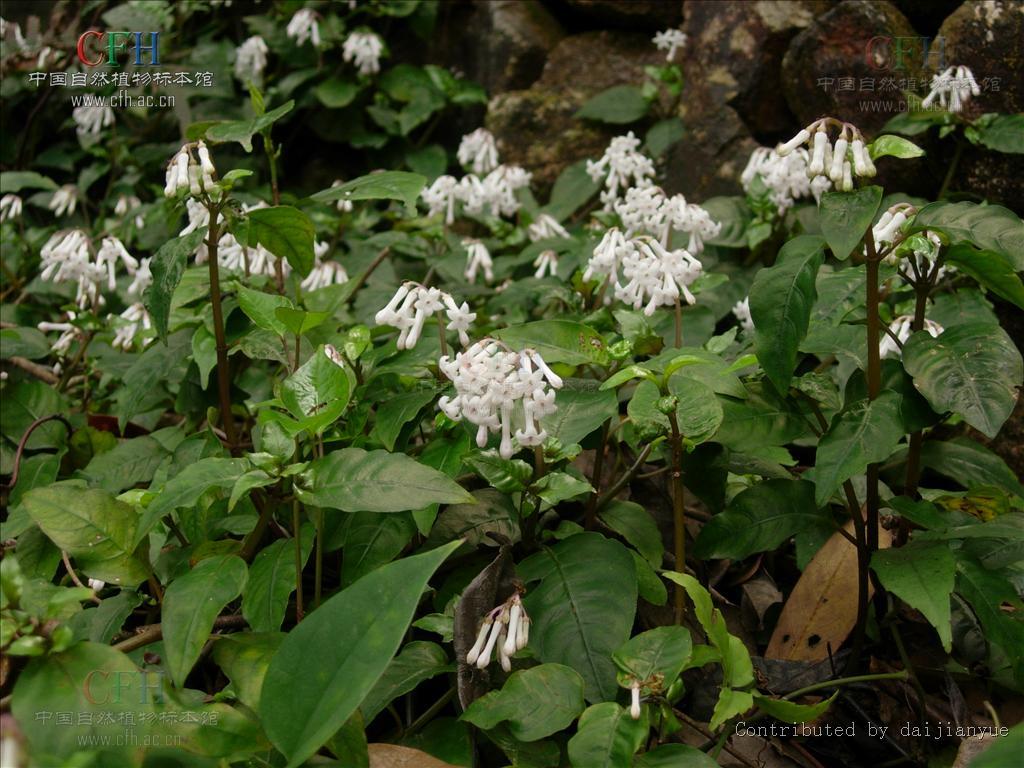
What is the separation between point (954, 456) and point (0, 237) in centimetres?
400

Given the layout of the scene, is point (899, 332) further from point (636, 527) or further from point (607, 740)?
point (607, 740)

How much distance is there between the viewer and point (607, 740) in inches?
60.0

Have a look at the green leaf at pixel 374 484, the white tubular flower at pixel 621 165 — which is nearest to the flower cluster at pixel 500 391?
the green leaf at pixel 374 484

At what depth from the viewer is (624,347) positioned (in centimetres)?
210

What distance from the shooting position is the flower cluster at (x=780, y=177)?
2.78 meters

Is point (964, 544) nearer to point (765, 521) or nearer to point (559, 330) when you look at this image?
point (765, 521)

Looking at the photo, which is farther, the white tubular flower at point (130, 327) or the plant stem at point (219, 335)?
the white tubular flower at point (130, 327)

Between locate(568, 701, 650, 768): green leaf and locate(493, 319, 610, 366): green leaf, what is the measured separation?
77 centimetres

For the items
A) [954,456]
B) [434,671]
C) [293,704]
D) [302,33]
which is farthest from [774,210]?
[302,33]

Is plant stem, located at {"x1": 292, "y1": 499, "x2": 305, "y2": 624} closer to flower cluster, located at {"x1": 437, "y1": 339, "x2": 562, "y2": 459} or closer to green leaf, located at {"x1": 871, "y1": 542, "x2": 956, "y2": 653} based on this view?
flower cluster, located at {"x1": 437, "y1": 339, "x2": 562, "y2": 459}

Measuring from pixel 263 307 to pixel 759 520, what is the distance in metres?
1.18

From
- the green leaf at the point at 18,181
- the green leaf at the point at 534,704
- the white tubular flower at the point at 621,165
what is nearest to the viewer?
the green leaf at the point at 534,704

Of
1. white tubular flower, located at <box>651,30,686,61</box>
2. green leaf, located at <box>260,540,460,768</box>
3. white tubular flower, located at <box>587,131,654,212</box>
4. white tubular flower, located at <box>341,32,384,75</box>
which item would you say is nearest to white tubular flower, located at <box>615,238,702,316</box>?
green leaf, located at <box>260,540,460,768</box>

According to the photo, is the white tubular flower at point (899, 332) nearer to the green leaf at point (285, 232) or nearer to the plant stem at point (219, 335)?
the green leaf at point (285, 232)
